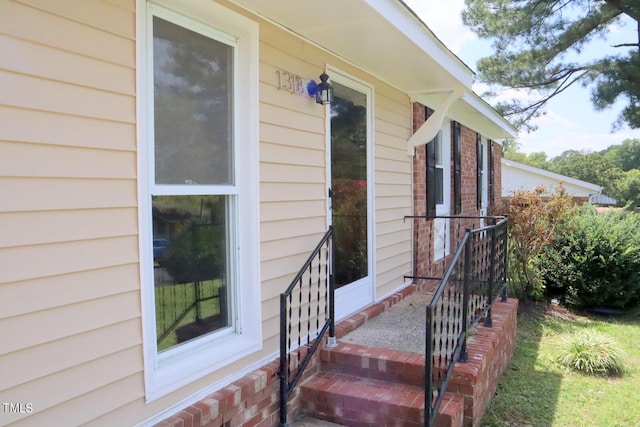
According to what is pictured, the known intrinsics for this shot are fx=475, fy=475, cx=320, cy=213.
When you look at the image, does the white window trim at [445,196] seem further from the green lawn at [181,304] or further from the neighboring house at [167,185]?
the green lawn at [181,304]

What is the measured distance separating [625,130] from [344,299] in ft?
34.3

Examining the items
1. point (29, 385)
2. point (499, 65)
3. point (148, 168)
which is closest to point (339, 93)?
point (148, 168)

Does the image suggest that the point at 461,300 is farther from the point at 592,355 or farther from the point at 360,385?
the point at 592,355

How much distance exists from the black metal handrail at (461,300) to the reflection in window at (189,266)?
1198 millimetres

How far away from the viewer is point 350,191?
4211 mm

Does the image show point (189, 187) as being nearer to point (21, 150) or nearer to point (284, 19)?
point (21, 150)

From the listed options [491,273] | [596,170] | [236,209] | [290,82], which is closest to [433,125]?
[491,273]

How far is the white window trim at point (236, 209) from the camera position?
2188mm

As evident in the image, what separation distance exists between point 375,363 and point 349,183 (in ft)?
5.33

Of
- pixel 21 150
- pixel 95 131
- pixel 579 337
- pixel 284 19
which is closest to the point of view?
pixel 21 150

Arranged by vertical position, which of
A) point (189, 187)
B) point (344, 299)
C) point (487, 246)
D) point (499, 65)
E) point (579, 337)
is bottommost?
point (579, 337)

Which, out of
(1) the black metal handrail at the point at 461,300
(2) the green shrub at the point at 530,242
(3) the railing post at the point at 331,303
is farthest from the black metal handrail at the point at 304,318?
(2) the green shrub at the point at 530,242

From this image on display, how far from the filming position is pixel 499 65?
1212 cm

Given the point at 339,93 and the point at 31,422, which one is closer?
the point at 31,422
